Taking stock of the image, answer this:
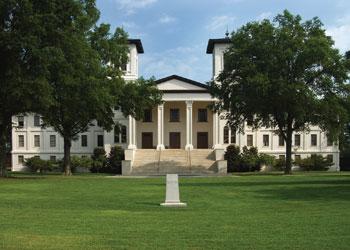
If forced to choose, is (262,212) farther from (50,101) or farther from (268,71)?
(268,71)

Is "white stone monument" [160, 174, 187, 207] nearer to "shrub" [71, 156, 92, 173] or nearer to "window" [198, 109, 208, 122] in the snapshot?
"shrub" [71, 156, 92, 173]

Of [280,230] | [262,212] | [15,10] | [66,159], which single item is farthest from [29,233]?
[66,159]

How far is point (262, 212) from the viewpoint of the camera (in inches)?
603

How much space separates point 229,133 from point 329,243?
57.1m

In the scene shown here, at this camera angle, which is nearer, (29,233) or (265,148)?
(29,233)

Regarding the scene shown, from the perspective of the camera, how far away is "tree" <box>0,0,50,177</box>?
32.2m

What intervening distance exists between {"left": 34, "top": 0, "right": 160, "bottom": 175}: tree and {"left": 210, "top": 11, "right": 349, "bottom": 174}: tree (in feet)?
29.4

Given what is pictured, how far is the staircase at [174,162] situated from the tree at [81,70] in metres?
8.19

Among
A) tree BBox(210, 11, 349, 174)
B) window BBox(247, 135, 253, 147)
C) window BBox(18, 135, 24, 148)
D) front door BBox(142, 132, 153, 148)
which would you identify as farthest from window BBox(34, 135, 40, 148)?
tree BBox(210, 11, 349, 174)

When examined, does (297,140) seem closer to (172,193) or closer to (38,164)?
(38,164)

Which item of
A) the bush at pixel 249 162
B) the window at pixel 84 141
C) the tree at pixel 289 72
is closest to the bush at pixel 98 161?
the window at pixel 84 141

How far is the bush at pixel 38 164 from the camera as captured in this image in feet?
205

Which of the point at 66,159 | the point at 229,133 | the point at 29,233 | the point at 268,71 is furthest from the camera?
the point at 229,133

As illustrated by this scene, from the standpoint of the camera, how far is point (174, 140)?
69.1 meters
